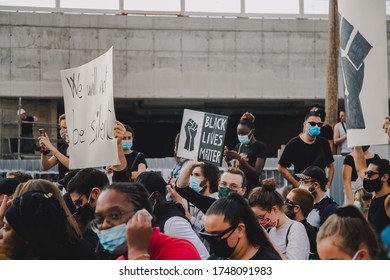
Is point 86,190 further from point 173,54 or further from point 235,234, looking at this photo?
point 173,54

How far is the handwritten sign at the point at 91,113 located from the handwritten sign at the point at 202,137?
1.27 meters

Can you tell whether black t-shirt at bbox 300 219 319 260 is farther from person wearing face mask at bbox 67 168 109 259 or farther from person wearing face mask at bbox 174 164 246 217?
person wearing face mask at bbox 67 168 109 259

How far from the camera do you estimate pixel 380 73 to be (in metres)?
6.86

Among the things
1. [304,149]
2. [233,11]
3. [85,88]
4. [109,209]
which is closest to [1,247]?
[109,209]

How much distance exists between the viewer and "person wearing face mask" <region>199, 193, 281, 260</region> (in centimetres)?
461

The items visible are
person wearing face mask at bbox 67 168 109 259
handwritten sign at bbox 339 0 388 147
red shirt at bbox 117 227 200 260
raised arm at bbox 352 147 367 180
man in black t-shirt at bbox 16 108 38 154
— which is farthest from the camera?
man in black t-shirt at bbox 16 108 38 154

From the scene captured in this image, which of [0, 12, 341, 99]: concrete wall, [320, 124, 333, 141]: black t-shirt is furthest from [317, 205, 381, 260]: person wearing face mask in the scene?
[0, 12, 341, 99]: concrete wall

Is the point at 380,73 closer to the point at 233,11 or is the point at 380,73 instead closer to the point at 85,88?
the point at 85,88

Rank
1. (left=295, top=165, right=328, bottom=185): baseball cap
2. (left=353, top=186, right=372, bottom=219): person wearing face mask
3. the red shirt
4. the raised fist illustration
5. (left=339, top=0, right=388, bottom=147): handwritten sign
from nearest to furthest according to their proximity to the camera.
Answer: the red shirt → (left=339, top=0, right=388, bottom=147): handwritten sign → (left=295, top=165, right=328, bottom=185): baseball cap → (left=353, top=186, right=372, bottom=219): person wearing face mask → the raised fist illustration

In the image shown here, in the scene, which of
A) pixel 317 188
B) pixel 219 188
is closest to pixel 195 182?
pixel 219 188

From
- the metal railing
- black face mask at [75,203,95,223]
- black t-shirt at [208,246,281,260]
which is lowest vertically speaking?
black face mask at [75,203,95,223]

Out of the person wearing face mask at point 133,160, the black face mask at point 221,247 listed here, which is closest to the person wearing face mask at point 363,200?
the person wearing face mask at point 133,160

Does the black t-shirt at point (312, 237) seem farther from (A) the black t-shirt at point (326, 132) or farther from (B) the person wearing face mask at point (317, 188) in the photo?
(A) the black t-shirt at point (326, 132)
